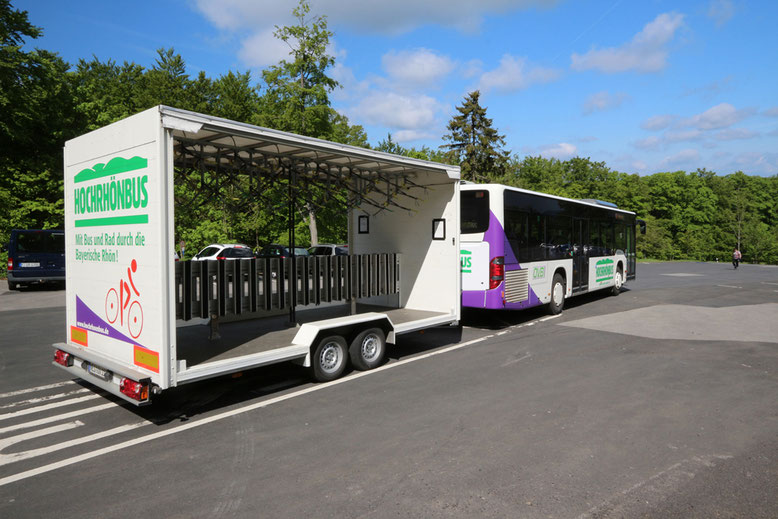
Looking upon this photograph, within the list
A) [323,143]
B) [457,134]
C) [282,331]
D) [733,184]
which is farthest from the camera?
[733,184]

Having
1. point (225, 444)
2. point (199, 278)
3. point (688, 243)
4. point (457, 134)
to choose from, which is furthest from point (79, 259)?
point (688, 243)

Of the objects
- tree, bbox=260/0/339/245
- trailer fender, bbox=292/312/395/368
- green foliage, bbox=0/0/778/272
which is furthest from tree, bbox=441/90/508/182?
trailer fender, bbox=292/312/395/368

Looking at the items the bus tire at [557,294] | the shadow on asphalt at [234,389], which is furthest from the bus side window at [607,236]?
the shadow on asphalt at [234,389]

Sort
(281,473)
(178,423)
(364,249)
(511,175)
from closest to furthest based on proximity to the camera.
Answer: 1. (281,473)
2. (178,423)
3. (364,249)
4. (511,175)

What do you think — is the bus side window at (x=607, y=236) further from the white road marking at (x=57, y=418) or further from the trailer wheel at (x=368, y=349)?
the white road marking at (x=57, y=418)

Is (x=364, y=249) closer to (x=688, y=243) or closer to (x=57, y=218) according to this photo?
(x=57, y=218)

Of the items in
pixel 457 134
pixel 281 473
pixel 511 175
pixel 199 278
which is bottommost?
pixel 281 473

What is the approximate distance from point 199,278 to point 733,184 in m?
92.2

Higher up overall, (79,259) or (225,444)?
(79,259)

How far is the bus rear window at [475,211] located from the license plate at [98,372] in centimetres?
704

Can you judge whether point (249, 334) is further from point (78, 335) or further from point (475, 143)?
point (475, 143)

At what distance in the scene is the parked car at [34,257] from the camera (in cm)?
1855

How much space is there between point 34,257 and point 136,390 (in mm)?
17907

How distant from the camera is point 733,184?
256 ft
